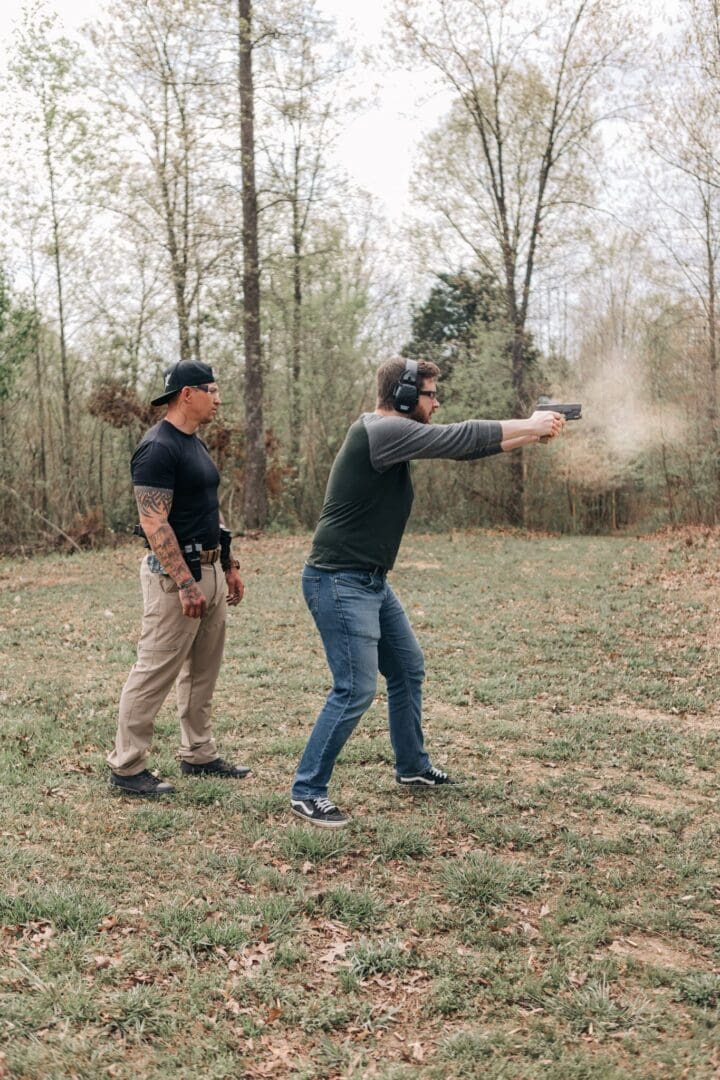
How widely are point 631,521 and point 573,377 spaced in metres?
4.13

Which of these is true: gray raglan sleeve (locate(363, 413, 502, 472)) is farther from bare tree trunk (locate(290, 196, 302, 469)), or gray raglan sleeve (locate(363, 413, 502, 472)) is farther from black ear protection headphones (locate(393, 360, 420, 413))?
bare tree trunk (locate(290, 196, 302, 469))

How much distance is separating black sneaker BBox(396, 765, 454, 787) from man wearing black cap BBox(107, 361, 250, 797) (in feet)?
4.26

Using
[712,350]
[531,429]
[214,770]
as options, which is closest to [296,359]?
[712,350]

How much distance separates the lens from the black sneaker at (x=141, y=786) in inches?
199

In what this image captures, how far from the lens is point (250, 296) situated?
19875 millimetres

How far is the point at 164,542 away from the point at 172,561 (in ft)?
0.34

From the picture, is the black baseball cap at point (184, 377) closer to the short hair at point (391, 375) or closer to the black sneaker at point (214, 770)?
the short hair at point (391, 375)

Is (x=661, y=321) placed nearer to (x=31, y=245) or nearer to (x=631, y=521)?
(x=631, y=521)

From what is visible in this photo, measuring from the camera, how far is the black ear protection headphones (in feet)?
14.1

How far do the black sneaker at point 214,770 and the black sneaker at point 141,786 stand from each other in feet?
1.03

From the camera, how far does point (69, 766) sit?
5.57 meters

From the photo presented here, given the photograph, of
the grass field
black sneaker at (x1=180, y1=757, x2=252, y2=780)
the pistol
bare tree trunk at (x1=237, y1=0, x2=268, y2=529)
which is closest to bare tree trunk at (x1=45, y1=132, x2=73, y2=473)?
bare tree trunk at (x1=237, y1=0, x2=268, y2=529)

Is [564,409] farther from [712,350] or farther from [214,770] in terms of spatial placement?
[712,350]

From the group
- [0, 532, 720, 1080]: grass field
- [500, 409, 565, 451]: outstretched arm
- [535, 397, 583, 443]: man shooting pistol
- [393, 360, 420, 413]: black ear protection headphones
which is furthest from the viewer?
[393, 360, 420, 413]: black ear protection headphones
